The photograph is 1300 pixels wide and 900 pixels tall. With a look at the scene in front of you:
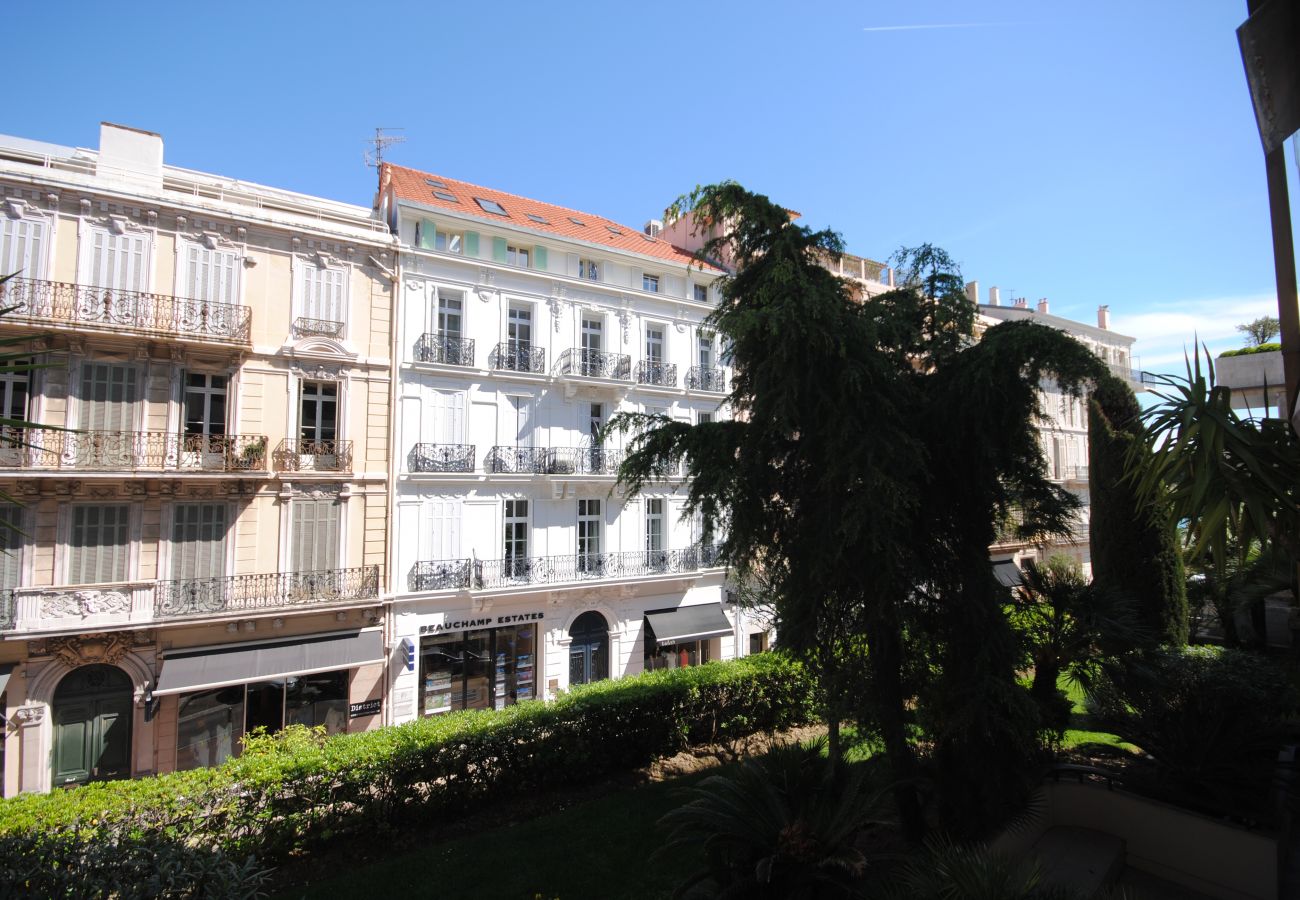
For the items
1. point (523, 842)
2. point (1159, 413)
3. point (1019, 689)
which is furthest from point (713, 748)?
point (1159, 413)

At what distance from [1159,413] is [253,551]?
16.5 meters

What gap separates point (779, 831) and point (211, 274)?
16.2 m

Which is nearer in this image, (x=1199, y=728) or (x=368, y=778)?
(x=1199, y=728)

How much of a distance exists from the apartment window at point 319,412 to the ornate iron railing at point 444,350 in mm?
2258

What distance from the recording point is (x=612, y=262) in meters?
20.3

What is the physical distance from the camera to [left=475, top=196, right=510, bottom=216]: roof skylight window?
20484mm

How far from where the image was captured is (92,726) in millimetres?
13188

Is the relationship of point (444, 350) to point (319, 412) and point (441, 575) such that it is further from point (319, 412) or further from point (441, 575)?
point (441, 575)

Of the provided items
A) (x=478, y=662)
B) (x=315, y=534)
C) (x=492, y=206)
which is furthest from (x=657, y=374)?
(x=315, y=534)

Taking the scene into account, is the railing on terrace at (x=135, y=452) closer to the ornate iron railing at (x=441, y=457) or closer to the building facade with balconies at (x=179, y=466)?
the building facade with balconies at (x=179, y=466)

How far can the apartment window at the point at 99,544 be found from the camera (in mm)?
13211

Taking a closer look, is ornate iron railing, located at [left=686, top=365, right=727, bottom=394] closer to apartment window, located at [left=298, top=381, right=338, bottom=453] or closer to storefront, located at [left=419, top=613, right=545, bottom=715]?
storefront, located at [left=419, top=613, right=545, bottom=715]

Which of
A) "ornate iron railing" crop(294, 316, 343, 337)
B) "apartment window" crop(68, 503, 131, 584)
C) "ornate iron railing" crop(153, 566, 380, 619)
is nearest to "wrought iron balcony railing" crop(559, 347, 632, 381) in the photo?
"ornate iron railing" crop(294, 316, 343, 337)

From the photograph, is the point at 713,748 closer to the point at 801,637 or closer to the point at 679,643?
the point at 801,637
